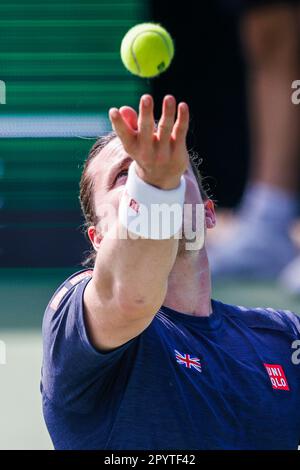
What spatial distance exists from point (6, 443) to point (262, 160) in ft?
14.1

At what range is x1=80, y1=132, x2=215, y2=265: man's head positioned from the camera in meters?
2.44

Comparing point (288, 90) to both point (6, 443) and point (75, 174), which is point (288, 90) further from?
point (6, 443)

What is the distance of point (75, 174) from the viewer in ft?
26.5

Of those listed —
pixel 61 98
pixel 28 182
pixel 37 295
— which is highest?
pixel 61 98

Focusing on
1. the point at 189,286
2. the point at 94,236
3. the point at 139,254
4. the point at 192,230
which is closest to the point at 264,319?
the point at 189,286

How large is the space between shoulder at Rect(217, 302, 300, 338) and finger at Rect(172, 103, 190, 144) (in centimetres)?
95

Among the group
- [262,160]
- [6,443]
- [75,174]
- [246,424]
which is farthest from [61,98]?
[246,424]

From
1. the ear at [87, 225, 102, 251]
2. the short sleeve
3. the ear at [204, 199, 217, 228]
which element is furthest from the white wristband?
the ear at [204, 199, 217, 228]

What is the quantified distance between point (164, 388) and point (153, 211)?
1.71 feet

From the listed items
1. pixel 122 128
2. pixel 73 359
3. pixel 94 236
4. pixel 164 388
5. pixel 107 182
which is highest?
pixel 122 128

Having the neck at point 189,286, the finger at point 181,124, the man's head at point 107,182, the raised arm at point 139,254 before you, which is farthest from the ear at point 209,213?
the finger at point 181,124

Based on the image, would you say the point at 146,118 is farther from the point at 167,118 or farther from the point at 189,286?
the point at 189,286

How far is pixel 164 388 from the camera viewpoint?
7.60ft

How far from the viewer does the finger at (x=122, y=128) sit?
5.99 feet
